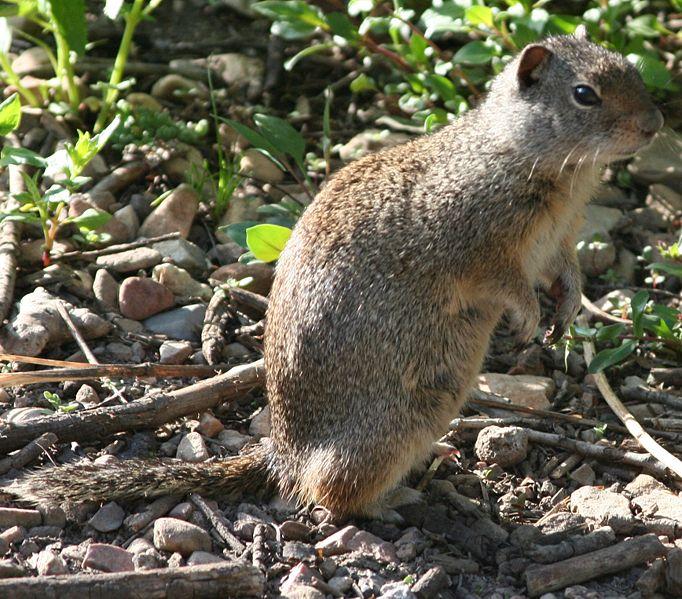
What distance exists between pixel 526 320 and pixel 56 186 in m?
2.60

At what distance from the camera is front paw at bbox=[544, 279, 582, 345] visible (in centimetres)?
537

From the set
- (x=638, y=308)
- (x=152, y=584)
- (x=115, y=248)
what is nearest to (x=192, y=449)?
(x=152, y=584)

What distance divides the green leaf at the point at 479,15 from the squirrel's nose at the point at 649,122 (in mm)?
1590

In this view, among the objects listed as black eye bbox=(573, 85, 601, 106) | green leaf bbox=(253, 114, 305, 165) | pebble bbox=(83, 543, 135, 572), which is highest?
black eye bbox=(573, 85, 601, 106)

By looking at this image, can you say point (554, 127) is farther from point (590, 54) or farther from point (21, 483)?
point (21, 483)

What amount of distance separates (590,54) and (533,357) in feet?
5.80

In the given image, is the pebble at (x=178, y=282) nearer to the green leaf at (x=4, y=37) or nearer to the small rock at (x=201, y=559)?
the green leaf at (x=4, y=37)

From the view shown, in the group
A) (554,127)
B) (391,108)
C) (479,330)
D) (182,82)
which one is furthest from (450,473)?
(182,82)

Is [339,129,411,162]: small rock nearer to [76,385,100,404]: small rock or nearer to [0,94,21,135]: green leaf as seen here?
[0,94,21,135]: green leaf

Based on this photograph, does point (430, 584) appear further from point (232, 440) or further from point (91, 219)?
point (91, 219)

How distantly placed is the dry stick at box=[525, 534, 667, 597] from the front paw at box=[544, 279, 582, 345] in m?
1.23

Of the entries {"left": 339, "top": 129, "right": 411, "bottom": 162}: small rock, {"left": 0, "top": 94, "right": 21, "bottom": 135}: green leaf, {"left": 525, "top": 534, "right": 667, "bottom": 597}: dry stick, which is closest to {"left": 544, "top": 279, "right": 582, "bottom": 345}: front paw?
{"left": 525, "top": 534, "right": 667, "bottom": 597}: dry stick

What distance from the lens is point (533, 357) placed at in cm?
598

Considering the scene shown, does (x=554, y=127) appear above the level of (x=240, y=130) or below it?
above
